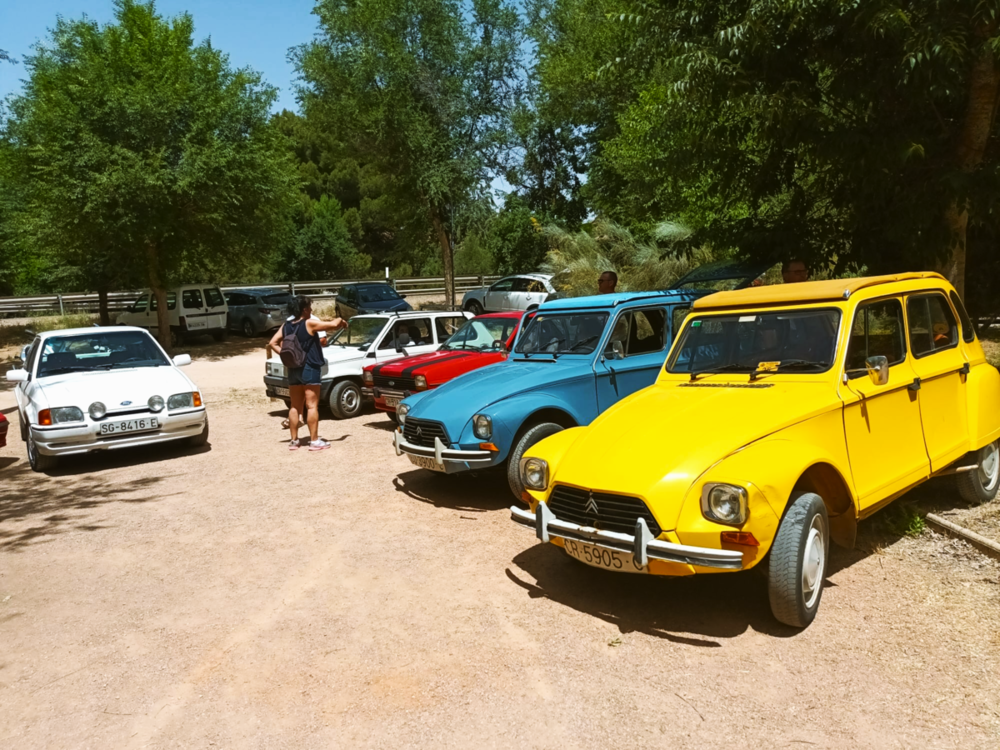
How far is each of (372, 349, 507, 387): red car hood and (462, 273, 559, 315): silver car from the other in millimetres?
12658

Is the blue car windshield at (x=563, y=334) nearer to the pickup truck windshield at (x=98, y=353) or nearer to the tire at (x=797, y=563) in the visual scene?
the tire at (x=797, y=563)

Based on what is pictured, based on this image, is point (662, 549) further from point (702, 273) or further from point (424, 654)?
point (702, 273)

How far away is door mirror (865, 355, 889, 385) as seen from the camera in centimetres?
507

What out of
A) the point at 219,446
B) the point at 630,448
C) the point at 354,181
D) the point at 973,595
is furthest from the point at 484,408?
the point at 354,181

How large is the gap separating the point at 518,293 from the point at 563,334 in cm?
1597

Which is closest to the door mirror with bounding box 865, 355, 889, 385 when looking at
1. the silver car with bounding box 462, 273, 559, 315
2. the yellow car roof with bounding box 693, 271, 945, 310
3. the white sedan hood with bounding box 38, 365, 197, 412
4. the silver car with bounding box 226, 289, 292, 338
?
the yellow car roof with bounding box 693, 271, 945, 310

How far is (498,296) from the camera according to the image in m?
24.6

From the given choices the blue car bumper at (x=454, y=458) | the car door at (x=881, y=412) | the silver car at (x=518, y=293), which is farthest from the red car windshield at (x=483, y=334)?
the silver car at (x=518, y=293)

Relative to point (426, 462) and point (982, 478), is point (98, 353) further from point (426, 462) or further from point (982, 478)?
point (982, 478)

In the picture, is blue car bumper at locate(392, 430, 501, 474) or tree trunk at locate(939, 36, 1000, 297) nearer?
blue car bumper at locate(392, 430, 501, 474)

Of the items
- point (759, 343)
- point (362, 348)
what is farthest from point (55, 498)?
point (759, 343)

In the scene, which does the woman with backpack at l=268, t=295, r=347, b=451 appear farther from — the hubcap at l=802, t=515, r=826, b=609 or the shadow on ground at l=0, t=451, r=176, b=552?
the hubcap at l=802, t=515, r=826, b=609

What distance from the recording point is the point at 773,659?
4207 mm

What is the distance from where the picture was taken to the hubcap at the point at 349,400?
12.0m
